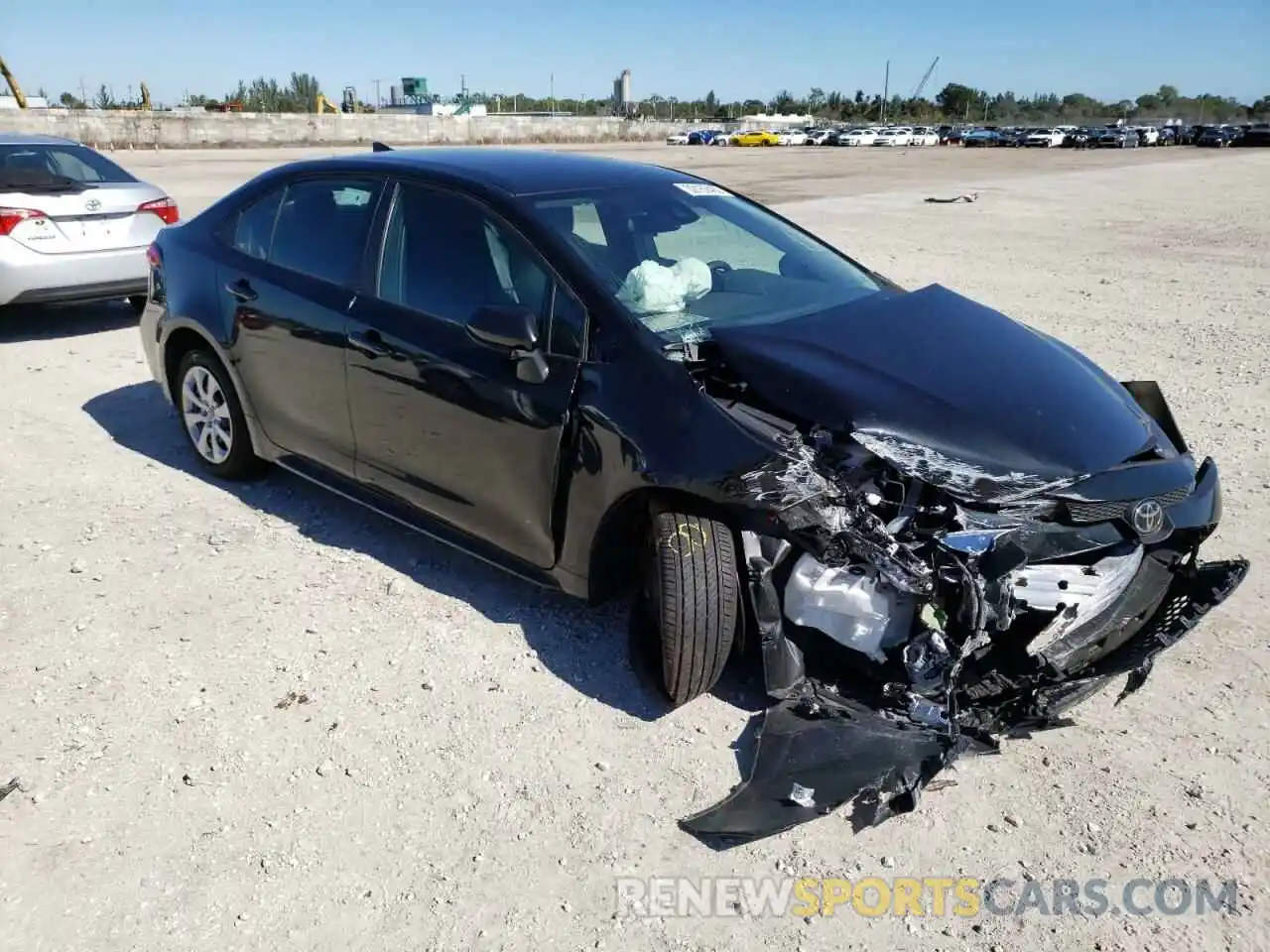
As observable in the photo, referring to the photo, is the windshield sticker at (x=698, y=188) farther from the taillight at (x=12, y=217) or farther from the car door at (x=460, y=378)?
the taillight at (x=12, y=217)

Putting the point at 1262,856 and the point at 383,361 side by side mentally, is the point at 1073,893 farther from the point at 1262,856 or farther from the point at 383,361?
the point at 383,361

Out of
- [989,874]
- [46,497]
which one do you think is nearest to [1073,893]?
[989,874]

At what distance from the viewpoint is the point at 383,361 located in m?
3.90

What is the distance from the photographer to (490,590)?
4137mm

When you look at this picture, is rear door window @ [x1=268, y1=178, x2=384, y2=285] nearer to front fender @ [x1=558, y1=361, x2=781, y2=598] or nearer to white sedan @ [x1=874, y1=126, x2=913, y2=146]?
front fender @ [x1=558, y1=361, x2=781, y2=598]

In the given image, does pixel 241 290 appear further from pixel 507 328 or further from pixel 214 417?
pixel 507 328

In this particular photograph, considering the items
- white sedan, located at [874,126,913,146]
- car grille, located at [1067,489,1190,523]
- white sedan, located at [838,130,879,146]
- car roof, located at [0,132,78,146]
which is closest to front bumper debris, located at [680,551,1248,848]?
car grille, located at [1067,489,1190,523]

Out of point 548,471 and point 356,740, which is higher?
point 548,471

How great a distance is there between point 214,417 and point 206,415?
0.27ft

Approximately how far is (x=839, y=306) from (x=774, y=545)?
1170mm

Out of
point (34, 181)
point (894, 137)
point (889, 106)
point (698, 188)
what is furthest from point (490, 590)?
point (889, 106)

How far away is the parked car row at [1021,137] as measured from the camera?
54250 mm

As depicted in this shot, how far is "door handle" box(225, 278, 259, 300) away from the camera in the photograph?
4.53 metres

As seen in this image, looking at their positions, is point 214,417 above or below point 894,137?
above
